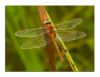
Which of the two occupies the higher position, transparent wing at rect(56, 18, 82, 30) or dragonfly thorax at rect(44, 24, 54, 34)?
transparent wing at rect(56, 18, 82, 30)

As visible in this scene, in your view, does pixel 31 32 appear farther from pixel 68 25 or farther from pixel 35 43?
pixel 68 25

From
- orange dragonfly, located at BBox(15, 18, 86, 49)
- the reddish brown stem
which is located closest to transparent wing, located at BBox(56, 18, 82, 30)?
orange dragonfly, located at BBox(15, 18, 86, 49)

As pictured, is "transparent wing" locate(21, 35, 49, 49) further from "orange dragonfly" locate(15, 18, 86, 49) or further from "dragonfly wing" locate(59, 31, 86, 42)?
"dragonfly wing" locate(59, 31, 86, 42)

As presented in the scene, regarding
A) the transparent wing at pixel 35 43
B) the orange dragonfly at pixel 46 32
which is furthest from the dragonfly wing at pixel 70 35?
the transparent wing at pixel 35 43
